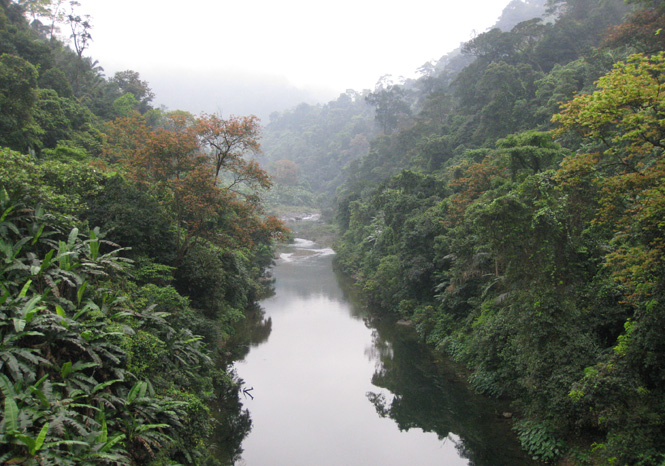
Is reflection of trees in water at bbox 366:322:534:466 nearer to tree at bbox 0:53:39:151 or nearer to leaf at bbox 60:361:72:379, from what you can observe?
leaf at bbox 60:361:72:379

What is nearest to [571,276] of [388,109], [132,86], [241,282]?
[241,282]

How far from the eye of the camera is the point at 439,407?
11.6m

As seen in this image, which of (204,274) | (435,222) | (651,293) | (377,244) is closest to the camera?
(651,293)

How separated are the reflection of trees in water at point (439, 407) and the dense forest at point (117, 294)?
4.65 meters

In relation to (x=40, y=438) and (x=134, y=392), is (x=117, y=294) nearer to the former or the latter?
(x=134, y=392)

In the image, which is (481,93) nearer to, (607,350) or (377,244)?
(377,244)

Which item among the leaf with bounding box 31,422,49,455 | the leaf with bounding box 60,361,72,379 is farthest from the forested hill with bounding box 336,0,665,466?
the leaf with bounding box 60,361,72,379

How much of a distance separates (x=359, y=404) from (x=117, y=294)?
7.38m

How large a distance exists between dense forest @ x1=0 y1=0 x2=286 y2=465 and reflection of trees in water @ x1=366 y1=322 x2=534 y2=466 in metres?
4.65

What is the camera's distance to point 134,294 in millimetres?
9484

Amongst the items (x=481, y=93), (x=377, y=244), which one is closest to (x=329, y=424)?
(x=377, y=244)

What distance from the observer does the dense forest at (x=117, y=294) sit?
18.1 ft

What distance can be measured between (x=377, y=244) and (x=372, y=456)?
1827 cm

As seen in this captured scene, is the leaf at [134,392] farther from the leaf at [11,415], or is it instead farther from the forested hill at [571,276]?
Result: the forested hill at [571,276]
